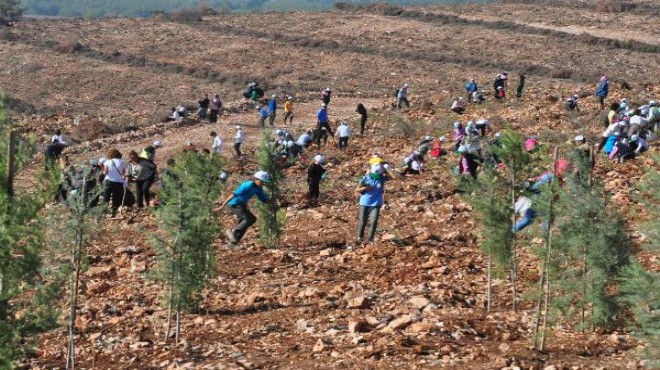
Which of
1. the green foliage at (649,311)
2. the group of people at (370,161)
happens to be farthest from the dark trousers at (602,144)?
the green foliage at (649,311)

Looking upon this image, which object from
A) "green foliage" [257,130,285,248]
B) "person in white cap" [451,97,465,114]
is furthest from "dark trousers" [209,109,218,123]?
"green foliage" [257,130,285,248]

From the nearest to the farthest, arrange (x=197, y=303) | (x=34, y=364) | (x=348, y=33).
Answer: (x=34, y=364)
(x=197, y=303)
(x=348, y=33)

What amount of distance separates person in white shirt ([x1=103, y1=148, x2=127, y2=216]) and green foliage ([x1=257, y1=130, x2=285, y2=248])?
10.1 feet

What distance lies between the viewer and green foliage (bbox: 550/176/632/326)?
7.97 meters

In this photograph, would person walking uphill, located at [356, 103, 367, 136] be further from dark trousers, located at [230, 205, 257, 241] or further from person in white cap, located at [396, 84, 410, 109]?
dark trousers, located at [230, 205, 257, 241]

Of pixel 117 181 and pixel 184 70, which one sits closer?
pixel 117 181

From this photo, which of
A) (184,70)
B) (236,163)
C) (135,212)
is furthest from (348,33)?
(135,212)

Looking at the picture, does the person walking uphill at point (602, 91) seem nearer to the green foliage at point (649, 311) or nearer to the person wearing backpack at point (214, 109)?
the person wearing backpack at point (214, 109)

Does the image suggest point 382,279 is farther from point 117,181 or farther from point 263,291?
point 117,181

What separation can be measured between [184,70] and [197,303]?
40.1 metres

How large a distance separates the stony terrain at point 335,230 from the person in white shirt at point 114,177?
44 cm

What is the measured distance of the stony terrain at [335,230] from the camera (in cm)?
854

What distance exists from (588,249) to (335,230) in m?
6.44

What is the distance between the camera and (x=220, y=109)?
102 ft
